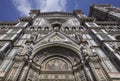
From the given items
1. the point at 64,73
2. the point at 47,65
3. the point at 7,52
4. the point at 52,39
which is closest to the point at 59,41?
the point at 52,39

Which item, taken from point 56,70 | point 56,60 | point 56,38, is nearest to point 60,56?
point 56,60

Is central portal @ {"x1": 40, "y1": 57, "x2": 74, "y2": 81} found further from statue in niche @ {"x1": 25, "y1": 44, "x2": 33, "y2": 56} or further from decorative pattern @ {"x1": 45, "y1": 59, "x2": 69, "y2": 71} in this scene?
statue in niche @ {"x1": 25, "y1": 44, "x2": 33, "y2": 56}

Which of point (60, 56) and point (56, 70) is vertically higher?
point (60, 56)

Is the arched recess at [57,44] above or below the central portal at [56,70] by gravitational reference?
above

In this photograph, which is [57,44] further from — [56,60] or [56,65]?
[56,65]

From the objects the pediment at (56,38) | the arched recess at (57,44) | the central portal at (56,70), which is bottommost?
the central portal at (56,70)

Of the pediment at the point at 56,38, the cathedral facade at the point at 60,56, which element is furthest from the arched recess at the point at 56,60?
the pediment at the point at 56,38

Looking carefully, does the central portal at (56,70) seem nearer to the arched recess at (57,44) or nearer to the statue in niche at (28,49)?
the arched recess at (57,44)

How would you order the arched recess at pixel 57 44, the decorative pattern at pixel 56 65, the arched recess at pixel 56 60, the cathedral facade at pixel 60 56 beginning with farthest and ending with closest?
the arched recess at pixel 57 44
the decorative pattern at pixel 56 65
the arched recess at pixel 56 60
the cathedral facade at pixel 60 56

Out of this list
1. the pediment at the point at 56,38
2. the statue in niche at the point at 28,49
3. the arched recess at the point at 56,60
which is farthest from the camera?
the pediment at the point at 56,38

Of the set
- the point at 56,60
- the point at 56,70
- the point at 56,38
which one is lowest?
the point at 56,70

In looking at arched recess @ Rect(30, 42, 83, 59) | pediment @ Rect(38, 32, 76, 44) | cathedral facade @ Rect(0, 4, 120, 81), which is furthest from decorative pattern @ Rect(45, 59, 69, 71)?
pediment @ Rect(38, 32, 76, 44)

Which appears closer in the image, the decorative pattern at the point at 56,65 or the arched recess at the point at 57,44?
the decorative pattern at the point at 56,65

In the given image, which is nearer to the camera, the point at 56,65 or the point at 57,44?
the point at 56,65
